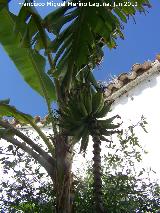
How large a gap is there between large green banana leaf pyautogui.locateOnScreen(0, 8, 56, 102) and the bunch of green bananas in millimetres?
1112

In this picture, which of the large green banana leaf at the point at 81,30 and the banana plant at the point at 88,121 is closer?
the banana plant at the point at 88,121

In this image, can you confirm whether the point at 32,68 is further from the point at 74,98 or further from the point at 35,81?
the point at 74,98

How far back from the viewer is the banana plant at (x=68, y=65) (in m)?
3.68

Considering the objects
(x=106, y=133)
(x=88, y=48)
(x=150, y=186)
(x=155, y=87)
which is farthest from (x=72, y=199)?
(x=155, y=87)

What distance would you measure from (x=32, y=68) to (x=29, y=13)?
1.11 meters

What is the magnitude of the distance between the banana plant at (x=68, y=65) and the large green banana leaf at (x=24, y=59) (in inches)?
0.5

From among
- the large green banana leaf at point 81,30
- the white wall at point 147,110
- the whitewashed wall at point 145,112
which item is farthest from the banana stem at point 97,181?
the white wall at point 147,110

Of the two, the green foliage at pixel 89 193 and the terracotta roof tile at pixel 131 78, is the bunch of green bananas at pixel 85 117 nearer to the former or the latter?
the green foliage at pixel 89 193

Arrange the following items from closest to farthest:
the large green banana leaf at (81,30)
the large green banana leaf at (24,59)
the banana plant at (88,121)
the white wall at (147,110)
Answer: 1. the banana plant at (88,121)
2. the large green banana leaf at (81,30)
3. the large green banana leaf at (24,59)
4. the white wall at (147,110)

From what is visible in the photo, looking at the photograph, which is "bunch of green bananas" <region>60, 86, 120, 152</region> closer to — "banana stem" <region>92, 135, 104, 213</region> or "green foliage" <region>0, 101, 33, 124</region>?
"banana stem" <region>92, 135, 104, 213</region>

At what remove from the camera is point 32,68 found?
196 inches

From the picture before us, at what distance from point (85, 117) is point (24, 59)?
1.72 meters

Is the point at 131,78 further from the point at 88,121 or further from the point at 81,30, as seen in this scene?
the point at 88,121

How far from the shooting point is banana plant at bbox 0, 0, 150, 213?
3.68 m
